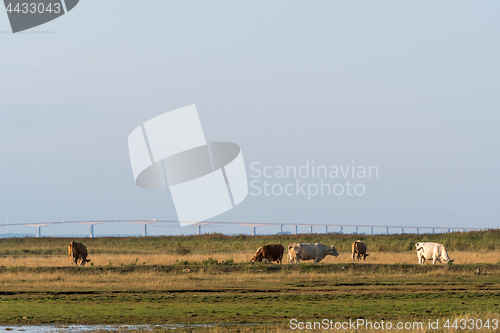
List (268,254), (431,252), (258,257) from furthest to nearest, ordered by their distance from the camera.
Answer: (268,254), (258,257), (431,252)

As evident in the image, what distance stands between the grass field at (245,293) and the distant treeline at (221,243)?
22219 millimetres

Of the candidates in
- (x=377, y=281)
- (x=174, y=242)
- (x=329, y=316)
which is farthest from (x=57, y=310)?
(x=174, y=242)

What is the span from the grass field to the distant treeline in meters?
22.2

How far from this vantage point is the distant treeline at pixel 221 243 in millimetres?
59281

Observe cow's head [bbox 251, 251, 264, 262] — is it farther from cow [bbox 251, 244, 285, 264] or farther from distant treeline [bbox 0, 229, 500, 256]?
distant treeline [bbox 0, 229, 500, 256]

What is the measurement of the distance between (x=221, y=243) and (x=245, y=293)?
45.3 meters

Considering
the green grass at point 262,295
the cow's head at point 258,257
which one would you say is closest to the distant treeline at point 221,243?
the cow's head at point 258,257

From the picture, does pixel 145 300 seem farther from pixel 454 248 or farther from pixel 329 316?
pixel 454 248

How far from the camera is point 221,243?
70.1m

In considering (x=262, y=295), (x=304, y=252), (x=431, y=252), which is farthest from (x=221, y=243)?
(x=262, y=295)

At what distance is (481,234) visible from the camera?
217ft

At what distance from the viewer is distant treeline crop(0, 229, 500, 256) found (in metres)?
59.3

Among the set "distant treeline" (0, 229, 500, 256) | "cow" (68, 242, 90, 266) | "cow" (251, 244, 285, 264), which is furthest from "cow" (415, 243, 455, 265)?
"cow" (68, 242, 90, 266)

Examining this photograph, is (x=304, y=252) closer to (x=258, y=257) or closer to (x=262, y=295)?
(x=258, y=257)
